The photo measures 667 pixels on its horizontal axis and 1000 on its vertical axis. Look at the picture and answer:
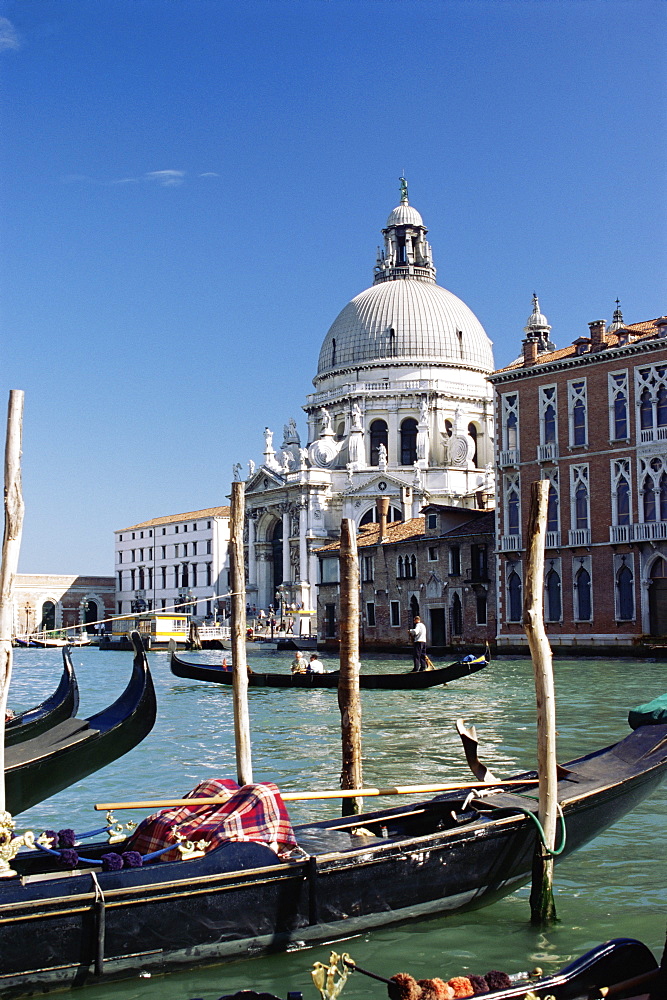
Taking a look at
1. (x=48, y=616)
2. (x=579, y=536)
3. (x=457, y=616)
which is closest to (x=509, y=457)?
(x=579, y=536)

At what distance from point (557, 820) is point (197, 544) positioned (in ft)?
178

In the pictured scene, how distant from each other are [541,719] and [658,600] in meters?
17.8

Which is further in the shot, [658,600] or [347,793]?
[658,600]

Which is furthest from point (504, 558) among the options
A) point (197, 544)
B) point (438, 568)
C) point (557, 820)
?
point (197, 544)

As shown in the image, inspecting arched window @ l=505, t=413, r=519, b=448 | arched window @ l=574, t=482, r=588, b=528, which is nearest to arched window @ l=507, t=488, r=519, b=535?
arched window @ l=505, t=413, r=519, b=448

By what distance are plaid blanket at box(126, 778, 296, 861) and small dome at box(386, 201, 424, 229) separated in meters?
48.7

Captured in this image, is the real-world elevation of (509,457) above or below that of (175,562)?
above

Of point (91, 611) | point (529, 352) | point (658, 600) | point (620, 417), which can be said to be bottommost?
point (91, 611)

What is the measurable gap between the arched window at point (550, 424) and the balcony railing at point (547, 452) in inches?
6.2

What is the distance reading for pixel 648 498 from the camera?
22.1 metres

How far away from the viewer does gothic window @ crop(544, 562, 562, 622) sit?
76.6 feet

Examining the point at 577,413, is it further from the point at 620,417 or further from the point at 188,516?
the point at 188,516

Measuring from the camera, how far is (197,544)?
58.4 m

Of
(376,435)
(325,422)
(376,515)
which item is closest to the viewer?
(376,515)
